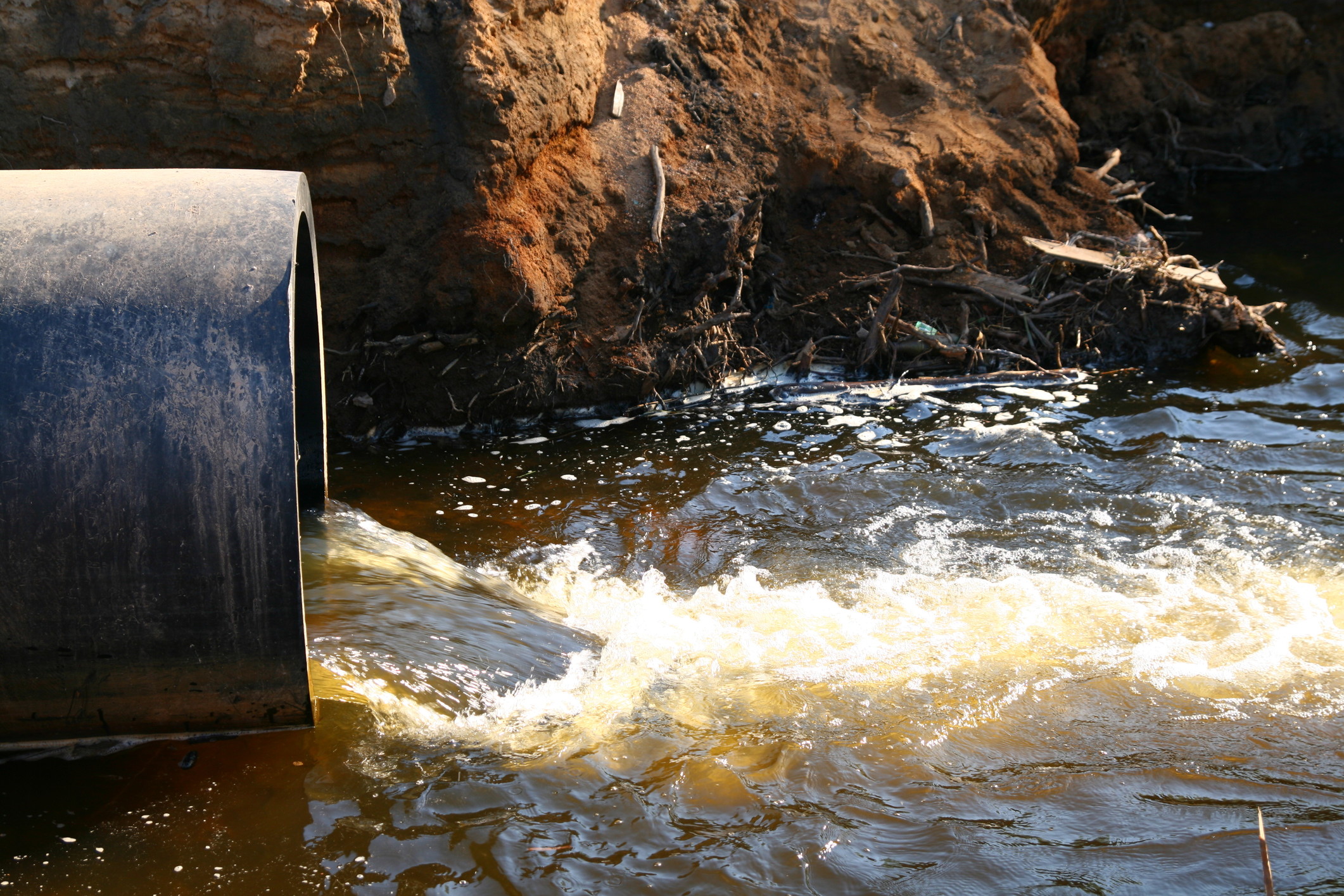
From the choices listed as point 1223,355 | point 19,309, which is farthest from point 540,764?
point 1223,355

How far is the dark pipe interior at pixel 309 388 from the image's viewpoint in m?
4.17

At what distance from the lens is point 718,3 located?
775 cm

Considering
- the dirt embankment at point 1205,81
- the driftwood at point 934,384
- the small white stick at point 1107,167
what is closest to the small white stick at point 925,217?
the driftwood at point 934,384

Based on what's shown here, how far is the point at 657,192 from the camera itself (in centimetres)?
681

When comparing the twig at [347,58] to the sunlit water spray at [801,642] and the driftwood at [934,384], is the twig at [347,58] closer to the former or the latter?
the sunlit water spray at [801,642]

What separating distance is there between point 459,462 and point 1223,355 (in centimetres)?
548

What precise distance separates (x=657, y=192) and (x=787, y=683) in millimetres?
4081

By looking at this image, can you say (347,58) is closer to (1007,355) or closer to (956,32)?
(1007,355)

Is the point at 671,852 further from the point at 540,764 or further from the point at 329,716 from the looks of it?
the point at 329,716

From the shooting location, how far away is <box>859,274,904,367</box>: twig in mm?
6984

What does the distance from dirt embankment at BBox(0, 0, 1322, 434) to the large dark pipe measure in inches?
125

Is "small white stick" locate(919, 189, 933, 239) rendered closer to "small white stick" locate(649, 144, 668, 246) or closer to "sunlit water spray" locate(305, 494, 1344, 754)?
"small white stick" locate(649, 144, 668, 246)

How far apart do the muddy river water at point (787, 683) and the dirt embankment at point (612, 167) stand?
2.71ft

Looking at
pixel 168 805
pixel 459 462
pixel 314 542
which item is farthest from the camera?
pixel 459 462
